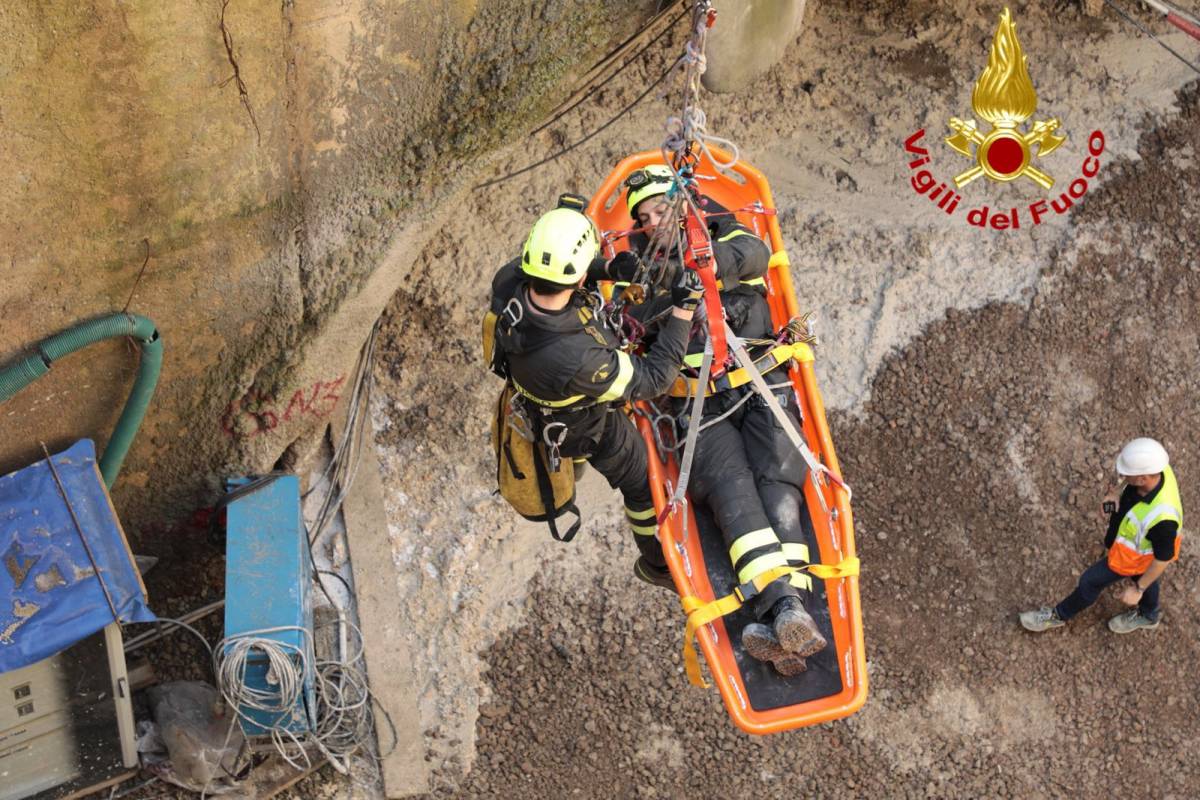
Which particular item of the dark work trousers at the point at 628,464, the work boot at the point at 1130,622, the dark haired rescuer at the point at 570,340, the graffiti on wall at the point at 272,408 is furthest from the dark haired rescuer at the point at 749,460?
the work boot at the point at 1130,622

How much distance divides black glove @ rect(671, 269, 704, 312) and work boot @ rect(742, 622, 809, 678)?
1262 mm

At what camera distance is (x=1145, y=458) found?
639cm

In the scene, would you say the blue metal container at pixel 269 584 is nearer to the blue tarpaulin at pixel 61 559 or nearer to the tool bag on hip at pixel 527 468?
the blue tarpaulin at pixel 61 559

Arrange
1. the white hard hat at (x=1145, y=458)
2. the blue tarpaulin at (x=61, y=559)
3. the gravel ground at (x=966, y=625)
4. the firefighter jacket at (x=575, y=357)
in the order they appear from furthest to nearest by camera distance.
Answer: the gravel ground at (x=966, y=625)
the white hard hat at (x=1145, y=458)
the blue tarpaulin at (x=61, y=559)
the firefighter jacket at (x=575, y=357)

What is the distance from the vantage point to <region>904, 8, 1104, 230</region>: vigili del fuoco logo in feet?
27.9

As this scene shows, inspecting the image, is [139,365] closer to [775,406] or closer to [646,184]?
[646,184]

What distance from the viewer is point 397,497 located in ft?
24.7

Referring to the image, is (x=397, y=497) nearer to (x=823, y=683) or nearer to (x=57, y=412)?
(x=57, y=412)

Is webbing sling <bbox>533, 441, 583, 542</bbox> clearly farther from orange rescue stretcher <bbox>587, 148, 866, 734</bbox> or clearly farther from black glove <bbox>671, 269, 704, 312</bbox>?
black glove <bbox>671, 269, 704, 312</bbox>

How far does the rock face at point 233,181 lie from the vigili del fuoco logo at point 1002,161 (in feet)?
8.46

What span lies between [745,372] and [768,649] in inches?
46.1

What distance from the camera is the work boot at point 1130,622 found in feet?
23.7

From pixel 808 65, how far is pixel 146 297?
4666 millimetres

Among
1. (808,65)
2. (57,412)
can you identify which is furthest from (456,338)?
(808,65)
